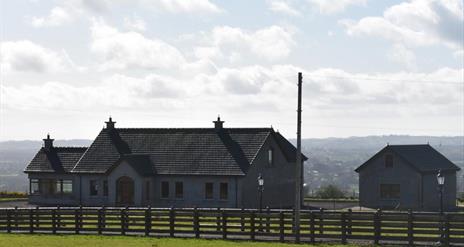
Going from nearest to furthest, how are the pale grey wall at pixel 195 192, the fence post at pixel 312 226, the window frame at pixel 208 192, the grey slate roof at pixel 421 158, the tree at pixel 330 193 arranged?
1. the fence post at pixel 312 226
2. the pale grey wall at pixel 195 192
3. the window frame at pixel 208 192
4. the grey slate roof at pixel 421 158
5. the tree at pixel 330 193

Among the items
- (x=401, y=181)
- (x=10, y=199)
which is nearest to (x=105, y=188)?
(x=10, y=199)

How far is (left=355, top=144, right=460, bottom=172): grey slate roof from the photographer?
68.9 m

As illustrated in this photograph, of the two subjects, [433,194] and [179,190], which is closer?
[179,190]

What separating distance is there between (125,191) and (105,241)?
3000cm

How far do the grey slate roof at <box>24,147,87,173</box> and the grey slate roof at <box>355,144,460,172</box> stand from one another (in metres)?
23.9

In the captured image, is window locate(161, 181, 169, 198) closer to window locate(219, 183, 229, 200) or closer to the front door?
the front door

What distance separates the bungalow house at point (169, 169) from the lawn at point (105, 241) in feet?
85.6

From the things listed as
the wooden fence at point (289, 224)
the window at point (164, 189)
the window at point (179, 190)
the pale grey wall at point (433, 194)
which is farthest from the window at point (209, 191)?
the wooden fence at point (289, 224)

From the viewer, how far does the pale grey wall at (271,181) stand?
205 ft

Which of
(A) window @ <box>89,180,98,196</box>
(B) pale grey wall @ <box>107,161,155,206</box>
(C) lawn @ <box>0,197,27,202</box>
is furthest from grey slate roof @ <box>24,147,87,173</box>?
(B) pale grey wall @ <box>107,161,155,206</box>

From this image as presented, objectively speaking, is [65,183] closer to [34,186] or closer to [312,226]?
[34,186]

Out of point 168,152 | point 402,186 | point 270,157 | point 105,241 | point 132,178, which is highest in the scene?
point 168,152

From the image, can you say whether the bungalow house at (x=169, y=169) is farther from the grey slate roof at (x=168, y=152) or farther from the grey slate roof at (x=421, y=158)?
the grey slate roof at (x=421, y=158)

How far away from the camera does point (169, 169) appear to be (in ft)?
211
